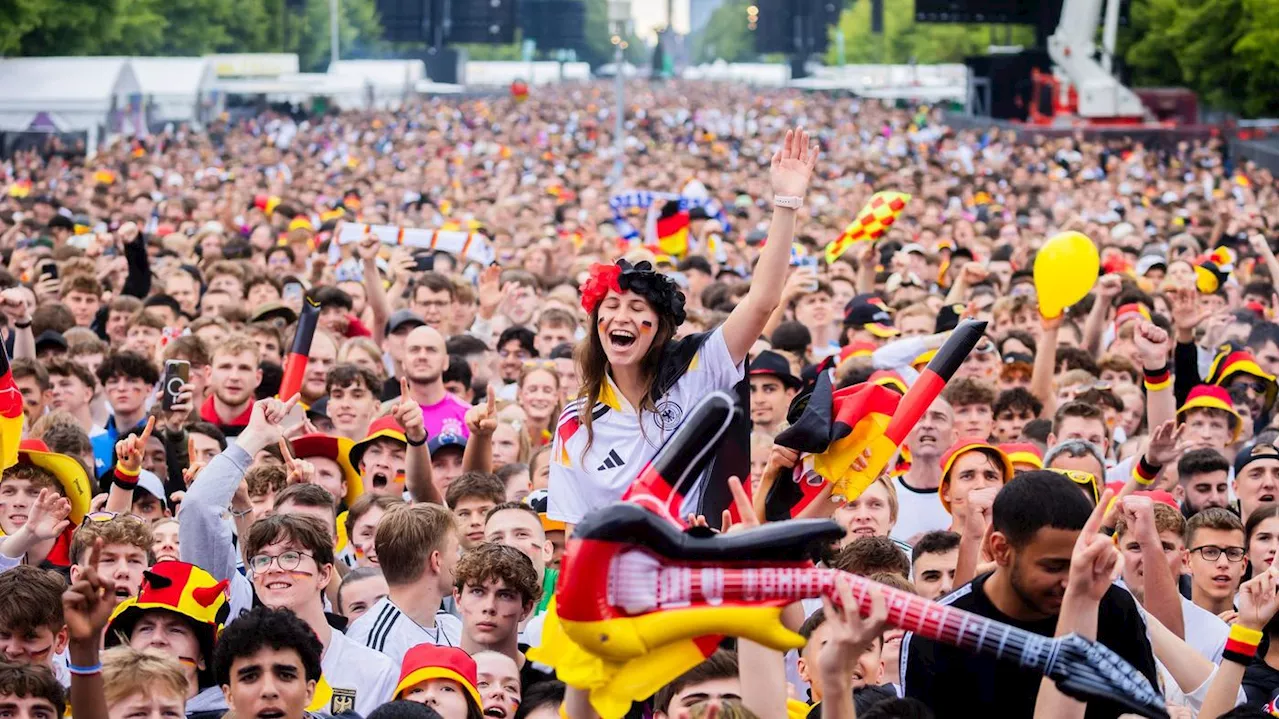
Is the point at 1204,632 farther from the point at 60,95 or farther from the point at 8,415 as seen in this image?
the point at 60,95

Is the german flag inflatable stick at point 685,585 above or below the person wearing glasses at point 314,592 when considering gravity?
above

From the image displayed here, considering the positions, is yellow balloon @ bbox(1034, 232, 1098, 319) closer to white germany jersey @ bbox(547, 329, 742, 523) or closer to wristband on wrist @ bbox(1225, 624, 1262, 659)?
white germany jersey @ bbox(547, 329, 742, 523)

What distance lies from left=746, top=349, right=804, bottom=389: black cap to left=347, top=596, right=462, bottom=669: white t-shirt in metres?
3.38

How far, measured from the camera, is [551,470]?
6.00 m

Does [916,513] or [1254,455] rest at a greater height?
[1254,455]

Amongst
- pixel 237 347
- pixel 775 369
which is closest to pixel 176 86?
pixel 237 347

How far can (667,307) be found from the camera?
5.83m

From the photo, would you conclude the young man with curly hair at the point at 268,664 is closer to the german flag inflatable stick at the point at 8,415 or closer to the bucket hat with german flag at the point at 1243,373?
the german flag inflatable stick at the point at 8,415

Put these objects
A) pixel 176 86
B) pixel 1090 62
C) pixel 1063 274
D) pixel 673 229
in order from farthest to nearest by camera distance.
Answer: pixel 176 86, pixel 1090 62, pixel 673 229, pixel 1063 274

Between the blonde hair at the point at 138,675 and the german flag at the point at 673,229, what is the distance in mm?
14043

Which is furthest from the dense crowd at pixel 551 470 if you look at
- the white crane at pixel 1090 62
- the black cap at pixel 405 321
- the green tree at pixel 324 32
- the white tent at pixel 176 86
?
the green tree at pixel 324 32

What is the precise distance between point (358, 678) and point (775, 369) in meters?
4.11

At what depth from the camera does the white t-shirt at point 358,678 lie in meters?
6.09

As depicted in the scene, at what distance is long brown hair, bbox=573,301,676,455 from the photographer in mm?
5855
